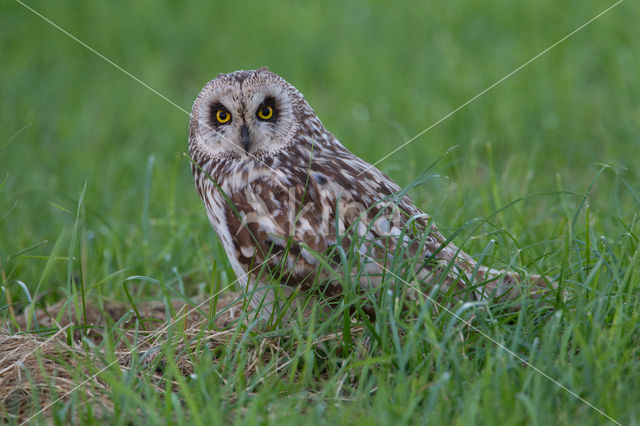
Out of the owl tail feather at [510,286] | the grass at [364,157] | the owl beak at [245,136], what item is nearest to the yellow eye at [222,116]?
the owl beak at [245,136]

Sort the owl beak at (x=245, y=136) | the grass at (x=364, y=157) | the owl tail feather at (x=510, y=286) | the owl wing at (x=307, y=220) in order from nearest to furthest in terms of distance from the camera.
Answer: the grass at (x=364, y=157) < the owl tail feather at (x=510, y=286) < the owl wing at (x=307, y=220) < the owl beak at (x=245, y=136)

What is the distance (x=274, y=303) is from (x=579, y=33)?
6700mm

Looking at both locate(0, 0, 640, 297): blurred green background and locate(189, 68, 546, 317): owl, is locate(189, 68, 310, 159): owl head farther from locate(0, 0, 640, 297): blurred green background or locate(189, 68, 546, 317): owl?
locate(0, 0, 640, 297): blurred green background

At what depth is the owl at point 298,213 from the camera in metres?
3.10

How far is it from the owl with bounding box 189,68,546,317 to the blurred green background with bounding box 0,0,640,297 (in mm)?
892

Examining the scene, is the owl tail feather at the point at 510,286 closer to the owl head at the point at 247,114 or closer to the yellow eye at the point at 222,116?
the owl head at the point at 247,114

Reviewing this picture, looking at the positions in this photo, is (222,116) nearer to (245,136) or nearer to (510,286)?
(245,136)

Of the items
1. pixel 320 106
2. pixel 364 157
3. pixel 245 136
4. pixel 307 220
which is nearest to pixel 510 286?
pixel 307 220

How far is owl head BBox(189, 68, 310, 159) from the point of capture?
11.4ft

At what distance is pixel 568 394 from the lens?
255cm

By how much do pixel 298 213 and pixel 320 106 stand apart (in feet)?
15.7

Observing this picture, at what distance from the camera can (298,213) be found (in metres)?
3.30

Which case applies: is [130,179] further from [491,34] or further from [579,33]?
[579,33]

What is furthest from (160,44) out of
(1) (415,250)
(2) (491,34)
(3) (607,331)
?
(3) (607,331)
